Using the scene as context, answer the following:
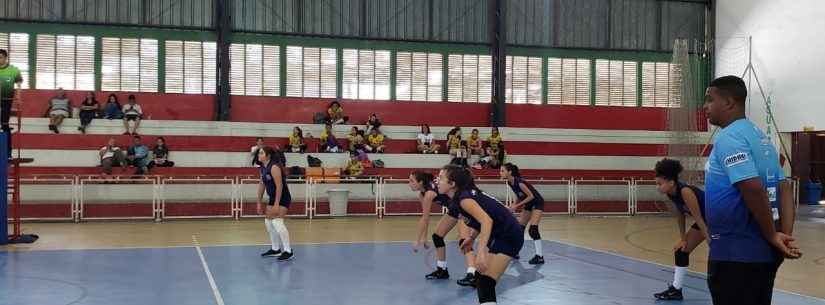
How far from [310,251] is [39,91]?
50.8 feet

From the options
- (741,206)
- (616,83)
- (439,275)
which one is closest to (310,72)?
(616,83)

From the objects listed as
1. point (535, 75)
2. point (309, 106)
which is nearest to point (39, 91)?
point (309, 106)

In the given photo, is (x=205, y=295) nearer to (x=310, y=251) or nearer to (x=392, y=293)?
(x=392, y=293)

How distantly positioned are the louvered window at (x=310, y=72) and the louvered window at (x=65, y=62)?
6.69m

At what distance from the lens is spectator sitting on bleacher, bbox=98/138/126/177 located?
851 inches

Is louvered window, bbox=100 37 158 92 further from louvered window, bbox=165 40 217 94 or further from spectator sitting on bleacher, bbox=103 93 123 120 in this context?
spectator sitting on bleacher, bbox=103 93 123 120

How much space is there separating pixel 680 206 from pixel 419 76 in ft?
65.1

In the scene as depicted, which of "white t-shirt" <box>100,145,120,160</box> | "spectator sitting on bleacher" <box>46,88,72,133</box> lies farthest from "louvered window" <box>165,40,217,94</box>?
"white t-shirt" <box>100,145,120,160</box>

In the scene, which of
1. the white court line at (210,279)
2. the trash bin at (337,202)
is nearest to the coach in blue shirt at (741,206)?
the white court line at (210,279)

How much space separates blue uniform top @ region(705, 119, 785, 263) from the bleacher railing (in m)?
A: 18.5

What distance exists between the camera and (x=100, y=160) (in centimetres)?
2252

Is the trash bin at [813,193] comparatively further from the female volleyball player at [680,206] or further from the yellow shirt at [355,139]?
the female volleyball player at [680,206]

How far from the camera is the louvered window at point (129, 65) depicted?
2498 cm

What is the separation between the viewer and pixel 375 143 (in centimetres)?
2512
